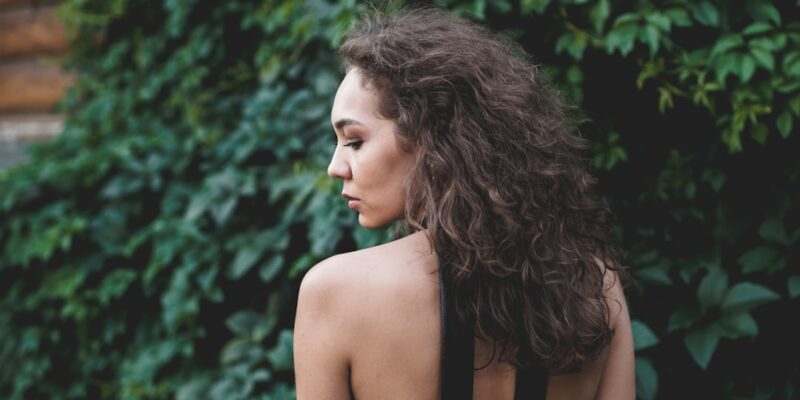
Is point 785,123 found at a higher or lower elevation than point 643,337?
higher

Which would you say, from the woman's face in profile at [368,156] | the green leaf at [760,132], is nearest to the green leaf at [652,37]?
the green leaf at [760,132]

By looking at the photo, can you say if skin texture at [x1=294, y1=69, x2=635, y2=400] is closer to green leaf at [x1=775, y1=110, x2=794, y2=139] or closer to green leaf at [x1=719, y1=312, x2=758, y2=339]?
green leaf at [x1=719, y1=312, x2=758, y2=339]

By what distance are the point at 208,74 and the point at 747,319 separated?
2.74 m

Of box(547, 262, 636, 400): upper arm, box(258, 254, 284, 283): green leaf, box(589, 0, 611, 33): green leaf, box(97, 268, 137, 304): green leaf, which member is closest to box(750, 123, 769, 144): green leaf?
box(589, 0, 611, 33): green leaf

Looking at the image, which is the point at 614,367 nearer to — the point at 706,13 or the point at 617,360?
the point at 617,360

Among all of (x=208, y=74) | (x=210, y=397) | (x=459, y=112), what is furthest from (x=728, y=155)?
(x=208, y=74)

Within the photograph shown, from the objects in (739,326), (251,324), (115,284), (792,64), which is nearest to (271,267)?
(251,324)

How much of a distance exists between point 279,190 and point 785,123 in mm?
1607

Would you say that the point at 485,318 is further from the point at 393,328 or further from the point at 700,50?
the point at 700,50

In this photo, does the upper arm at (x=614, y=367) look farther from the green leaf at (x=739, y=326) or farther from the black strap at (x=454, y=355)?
the green leaf at (x=739, y=326)

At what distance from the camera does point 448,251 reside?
1351 millimetres

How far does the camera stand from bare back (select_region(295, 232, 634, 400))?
1309 mm

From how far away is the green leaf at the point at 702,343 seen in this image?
2.10 meters

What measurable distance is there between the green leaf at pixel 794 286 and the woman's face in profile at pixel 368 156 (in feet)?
4.39
